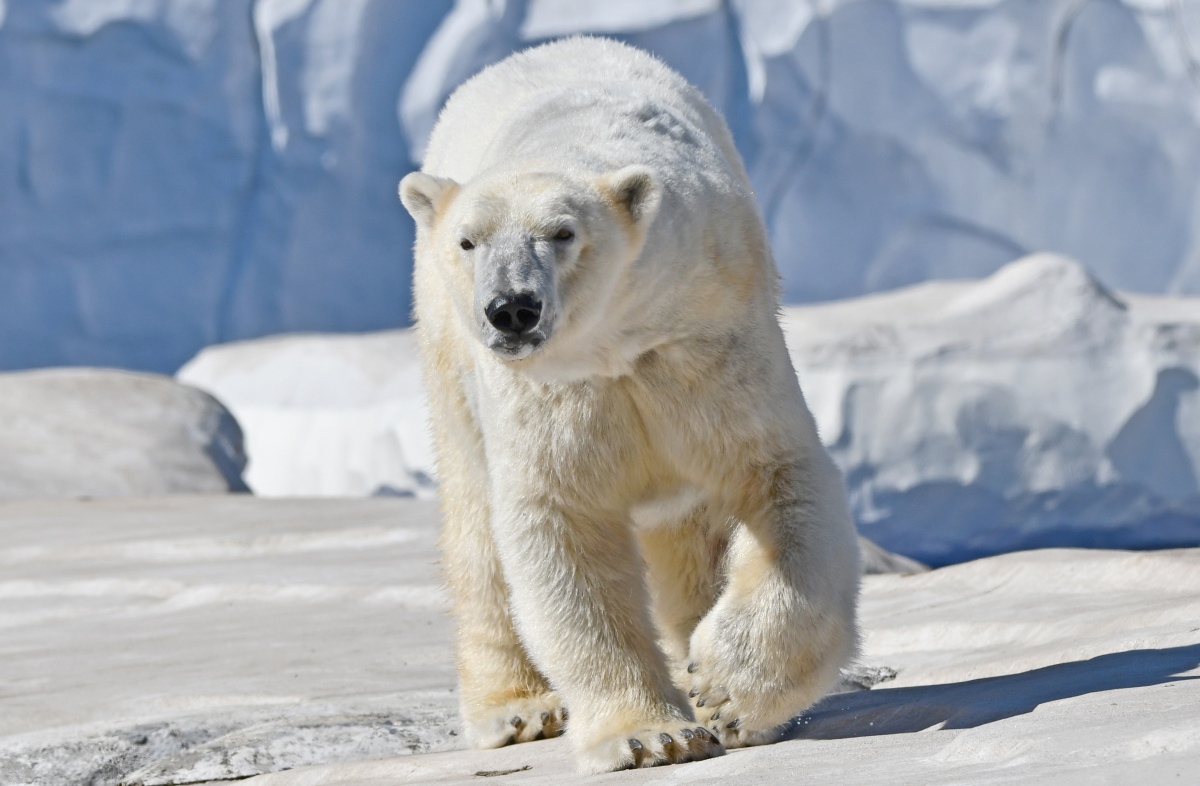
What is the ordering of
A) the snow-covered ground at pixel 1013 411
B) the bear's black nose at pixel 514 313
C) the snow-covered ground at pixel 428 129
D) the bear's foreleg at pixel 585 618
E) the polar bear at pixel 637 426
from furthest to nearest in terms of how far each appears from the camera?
the snow-covered ground at pixel 428 129, the snow-covered ground at pixel 1013 411, the bear's foreleg at pixel 585 618, the polar bear at pixel 637 426, the bear's black nose at pixel 514 313

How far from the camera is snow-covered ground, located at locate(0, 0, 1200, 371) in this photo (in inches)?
564

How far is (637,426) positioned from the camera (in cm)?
218

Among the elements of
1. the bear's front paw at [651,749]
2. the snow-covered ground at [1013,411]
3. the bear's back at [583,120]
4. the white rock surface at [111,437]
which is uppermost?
the bear's back at [583,120]

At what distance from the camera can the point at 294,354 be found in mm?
13211

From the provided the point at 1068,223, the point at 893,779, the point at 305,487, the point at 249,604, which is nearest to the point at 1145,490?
the point at 1068,223

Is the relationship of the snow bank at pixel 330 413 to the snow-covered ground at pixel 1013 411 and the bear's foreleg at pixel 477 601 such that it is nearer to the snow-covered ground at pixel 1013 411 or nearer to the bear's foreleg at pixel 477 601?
the snow-covered ground at pixel 1013 411

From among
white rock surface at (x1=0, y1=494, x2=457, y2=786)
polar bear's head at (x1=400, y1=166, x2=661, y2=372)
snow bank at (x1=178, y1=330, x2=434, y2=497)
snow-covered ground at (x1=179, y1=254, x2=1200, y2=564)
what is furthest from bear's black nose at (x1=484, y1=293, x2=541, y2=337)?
snow bank at (x1=178, y1=330, x2=434, y2=497)

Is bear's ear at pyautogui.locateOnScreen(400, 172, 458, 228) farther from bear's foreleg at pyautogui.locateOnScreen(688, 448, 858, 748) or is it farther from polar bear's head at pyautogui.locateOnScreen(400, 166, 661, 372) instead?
bear's foreleg at pyautogui.locateOnScreen(688, 448, 858, 748)

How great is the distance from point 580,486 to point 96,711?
1.49 meters

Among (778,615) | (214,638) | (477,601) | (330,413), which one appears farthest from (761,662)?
(330,413)

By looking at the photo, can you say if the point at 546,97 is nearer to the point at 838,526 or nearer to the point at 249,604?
the point at 838,526

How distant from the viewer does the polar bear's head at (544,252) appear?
6.21 ft

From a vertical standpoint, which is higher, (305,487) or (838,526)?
(838,526)

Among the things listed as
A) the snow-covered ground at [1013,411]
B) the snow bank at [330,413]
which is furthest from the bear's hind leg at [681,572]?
the snow bank at [330,413]
